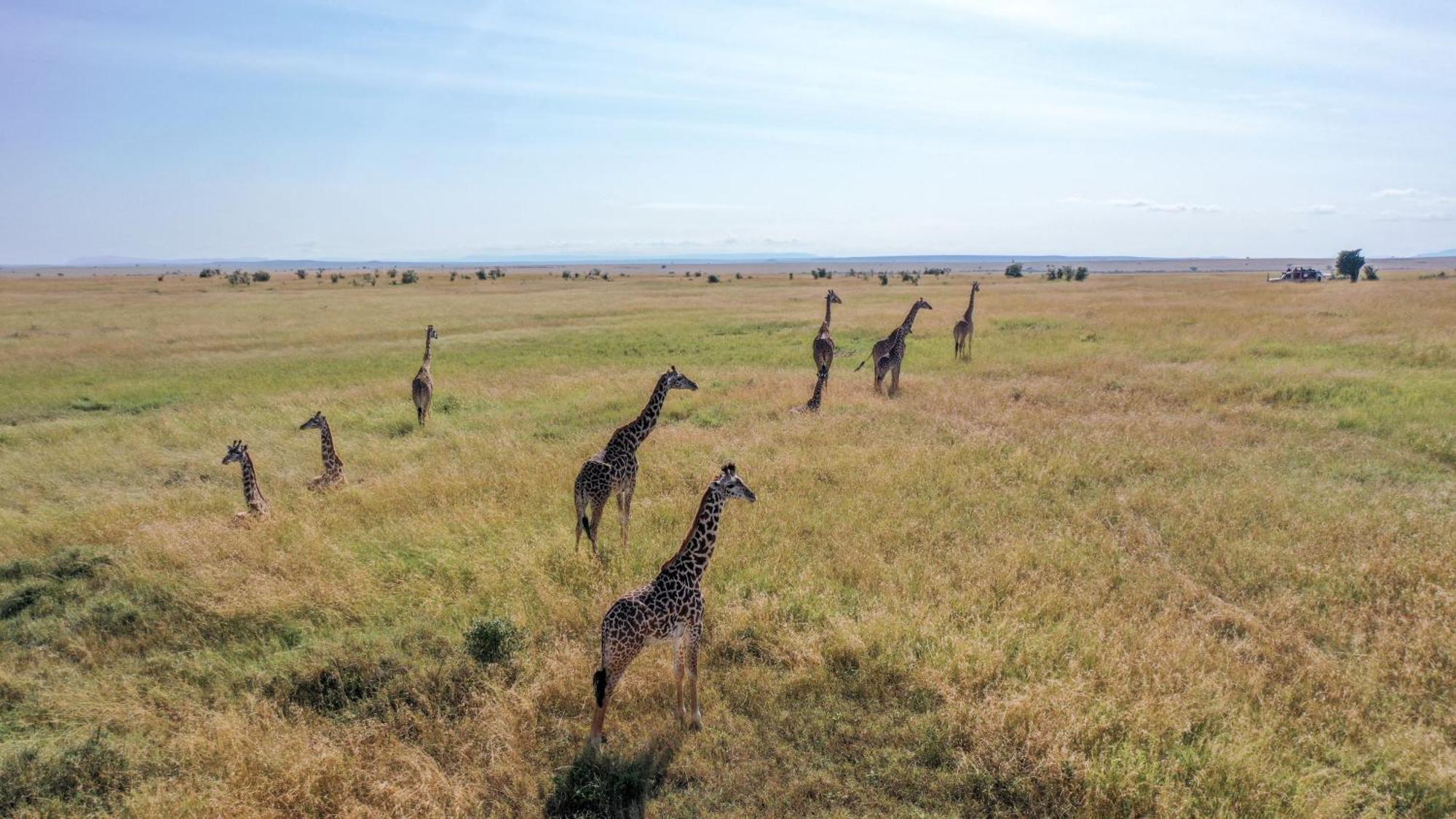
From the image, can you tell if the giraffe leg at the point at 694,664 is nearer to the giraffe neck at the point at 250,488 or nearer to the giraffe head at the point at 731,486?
the giraffe head at the point at 731,486

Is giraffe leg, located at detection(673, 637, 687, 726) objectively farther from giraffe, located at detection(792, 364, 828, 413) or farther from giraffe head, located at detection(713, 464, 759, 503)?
giraffe, located at detection(792, 364, 828, 413)

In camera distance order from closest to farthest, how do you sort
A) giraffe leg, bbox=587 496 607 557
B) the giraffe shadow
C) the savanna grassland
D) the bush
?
the giraffe shadow
the savanna grassland
the bush
giraffe leg, bbox=587 496 607 557

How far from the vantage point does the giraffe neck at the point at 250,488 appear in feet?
33.9

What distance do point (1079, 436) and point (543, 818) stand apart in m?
11.8

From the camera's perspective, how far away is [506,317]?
3969cm

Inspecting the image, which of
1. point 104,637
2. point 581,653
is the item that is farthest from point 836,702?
point 104,637

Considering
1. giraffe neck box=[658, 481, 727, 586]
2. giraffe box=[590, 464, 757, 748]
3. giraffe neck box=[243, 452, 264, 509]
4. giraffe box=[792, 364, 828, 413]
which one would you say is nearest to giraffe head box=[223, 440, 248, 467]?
giraffe neck box=[243, 452, 264, 509]

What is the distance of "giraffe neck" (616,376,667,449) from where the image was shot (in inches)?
383

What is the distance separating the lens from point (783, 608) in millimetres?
7641

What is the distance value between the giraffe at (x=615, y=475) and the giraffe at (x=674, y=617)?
2.63 m

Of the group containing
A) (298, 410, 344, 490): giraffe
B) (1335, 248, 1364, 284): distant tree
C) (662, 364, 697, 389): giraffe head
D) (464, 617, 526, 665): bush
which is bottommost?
(464, 617, 526, 665): bush

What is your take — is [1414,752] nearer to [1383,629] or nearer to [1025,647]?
[1383,629]

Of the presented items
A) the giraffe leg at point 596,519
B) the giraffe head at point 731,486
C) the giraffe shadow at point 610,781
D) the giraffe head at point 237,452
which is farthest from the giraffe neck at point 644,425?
the giraffe head at point 237,452

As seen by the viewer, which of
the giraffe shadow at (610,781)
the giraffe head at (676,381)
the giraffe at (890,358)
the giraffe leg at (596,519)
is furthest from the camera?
the giraffe at (890,358)
